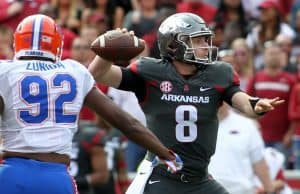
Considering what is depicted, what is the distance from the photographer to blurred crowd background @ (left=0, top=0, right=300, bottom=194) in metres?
9.98

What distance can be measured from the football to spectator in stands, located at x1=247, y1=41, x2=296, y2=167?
456 centimetres

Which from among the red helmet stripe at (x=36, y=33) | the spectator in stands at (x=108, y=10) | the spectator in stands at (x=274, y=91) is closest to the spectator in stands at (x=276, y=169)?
the spectator in stands at (x=274, y=91)

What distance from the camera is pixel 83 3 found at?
1364 centimetres

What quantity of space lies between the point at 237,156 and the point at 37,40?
3109 mm

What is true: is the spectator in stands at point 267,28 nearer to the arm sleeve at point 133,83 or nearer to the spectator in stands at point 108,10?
the spectator in stands at point 108,10

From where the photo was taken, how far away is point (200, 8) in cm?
1284

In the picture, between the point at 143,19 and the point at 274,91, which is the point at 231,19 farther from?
the point at 274,91

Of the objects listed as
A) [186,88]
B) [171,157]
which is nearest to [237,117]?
[186,88]

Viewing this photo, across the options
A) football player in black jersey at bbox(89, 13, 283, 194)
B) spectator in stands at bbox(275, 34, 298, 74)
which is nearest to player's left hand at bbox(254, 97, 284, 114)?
football player in black jersey at bbox(89, 13, 283, 194)

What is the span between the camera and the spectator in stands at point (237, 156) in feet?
29.0

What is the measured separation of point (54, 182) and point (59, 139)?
249 mm

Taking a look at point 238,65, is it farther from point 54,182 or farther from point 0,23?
point 54,182

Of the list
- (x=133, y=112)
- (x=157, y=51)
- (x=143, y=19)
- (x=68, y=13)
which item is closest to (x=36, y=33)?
(x=133, y=112)

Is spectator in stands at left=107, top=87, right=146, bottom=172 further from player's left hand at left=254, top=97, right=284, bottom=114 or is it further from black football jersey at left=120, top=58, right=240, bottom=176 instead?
player's left hand at left=254, top=97, right=284, bottom=114
